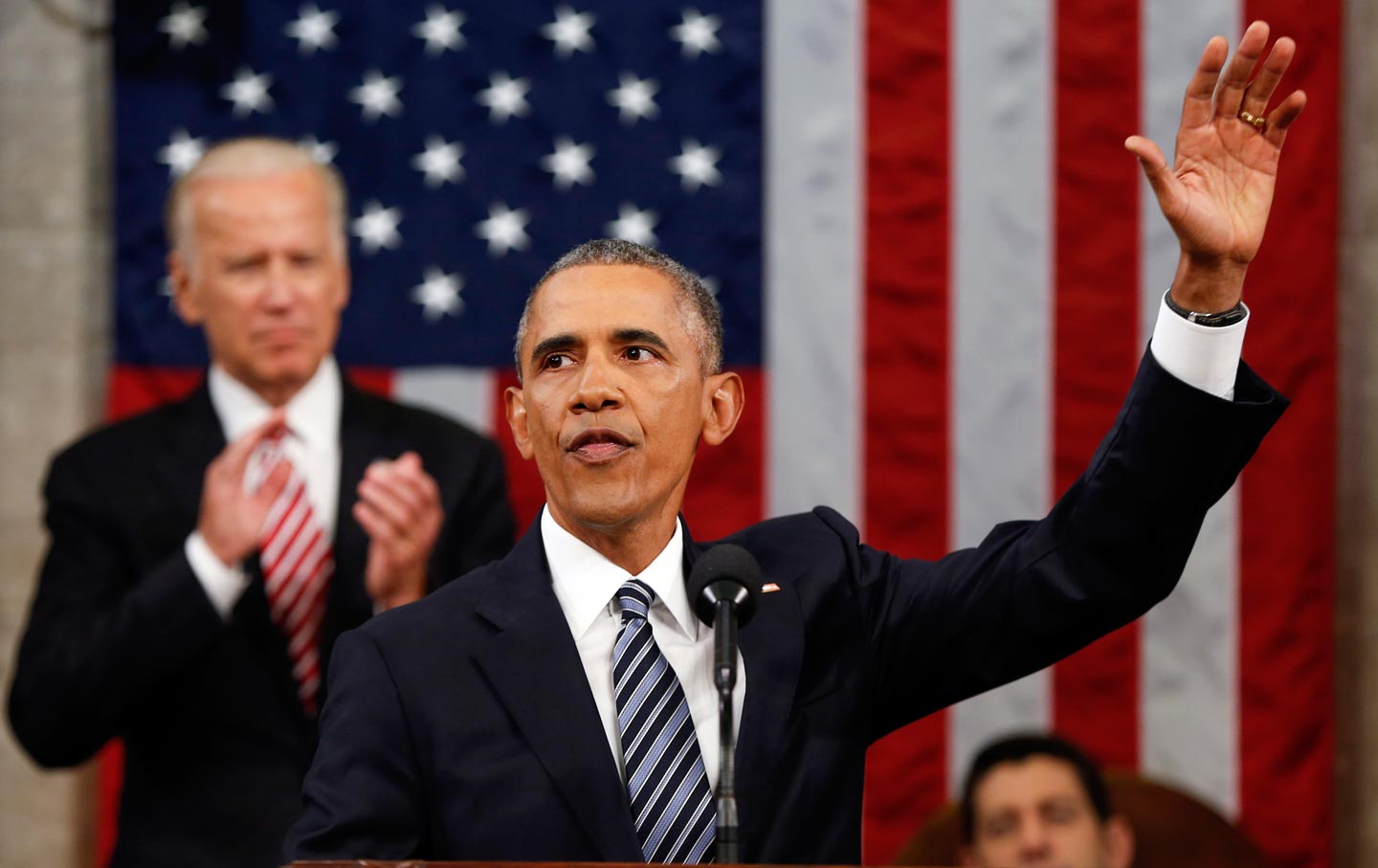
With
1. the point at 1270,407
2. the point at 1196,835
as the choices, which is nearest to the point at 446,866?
the point at 1270,407

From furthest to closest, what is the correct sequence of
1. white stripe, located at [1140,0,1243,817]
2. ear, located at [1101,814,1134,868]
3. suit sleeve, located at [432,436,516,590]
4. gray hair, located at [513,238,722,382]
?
white stripe, located at [1140,0,1243,817] → ear, located at [1101,814,1134,868] → suit sleeve, located at [432,436,516,590] → gray hair, located at [513,238,722,382]

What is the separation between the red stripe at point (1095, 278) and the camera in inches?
177

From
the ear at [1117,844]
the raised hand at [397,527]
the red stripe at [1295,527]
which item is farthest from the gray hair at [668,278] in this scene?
the red stripe at [1295,527]

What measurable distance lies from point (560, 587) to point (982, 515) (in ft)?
8.48

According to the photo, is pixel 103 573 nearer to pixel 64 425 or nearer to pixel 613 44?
pixel 64 425

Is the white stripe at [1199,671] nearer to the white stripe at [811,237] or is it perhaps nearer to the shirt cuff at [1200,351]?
the white stripe at [811,237]

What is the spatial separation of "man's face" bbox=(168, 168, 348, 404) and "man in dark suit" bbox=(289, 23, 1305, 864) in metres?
1.80

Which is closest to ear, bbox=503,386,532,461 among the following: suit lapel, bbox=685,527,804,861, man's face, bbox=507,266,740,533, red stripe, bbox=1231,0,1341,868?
man's face, bbox=507,266,740,533

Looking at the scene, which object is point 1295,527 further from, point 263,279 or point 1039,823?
point 263,279

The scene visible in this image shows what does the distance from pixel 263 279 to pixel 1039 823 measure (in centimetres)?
209

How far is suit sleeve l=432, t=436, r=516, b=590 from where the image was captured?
12.1 feet

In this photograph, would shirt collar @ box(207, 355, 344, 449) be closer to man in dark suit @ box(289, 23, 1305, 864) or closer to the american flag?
the american flag

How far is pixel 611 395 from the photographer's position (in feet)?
6.75

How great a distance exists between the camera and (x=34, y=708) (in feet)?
11.4
